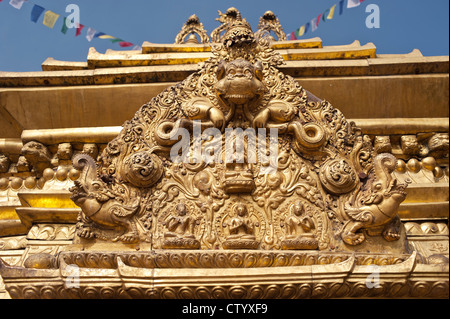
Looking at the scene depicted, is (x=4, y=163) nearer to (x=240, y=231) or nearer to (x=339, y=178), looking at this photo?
(x=240, y=231)

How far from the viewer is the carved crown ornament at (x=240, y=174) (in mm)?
3301

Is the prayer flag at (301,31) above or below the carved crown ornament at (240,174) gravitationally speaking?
above

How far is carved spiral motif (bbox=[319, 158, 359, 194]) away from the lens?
11.2 ft

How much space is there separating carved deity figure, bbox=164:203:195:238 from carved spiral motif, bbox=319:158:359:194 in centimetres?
112

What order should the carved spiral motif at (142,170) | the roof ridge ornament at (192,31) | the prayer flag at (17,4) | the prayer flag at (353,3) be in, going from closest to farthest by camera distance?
the carved spiral motif at (142,170), the prayer flag at (353,3), the prayer flag at (17,4), the roof ridge ornament at (192,31)

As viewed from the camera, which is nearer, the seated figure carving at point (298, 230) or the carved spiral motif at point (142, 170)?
the seated figure carving at point (298, 230)

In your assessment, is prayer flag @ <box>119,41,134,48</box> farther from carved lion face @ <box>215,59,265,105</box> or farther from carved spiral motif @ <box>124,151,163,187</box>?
carved spiral motif @ <box>124,151,163,187</box>

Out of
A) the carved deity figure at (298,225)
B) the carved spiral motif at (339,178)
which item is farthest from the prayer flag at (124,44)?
the carved deity figure at (298,225)

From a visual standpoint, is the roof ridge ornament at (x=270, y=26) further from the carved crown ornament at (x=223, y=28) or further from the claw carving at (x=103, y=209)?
the claw carving at (x=103, y=209)

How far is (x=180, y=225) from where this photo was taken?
10.9 ft

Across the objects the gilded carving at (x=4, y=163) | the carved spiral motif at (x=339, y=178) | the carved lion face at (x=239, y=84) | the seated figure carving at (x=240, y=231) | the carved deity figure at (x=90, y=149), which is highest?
the carved lion face at (x=239, y=84)

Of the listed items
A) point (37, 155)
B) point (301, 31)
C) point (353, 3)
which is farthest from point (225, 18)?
point (37, 155)
